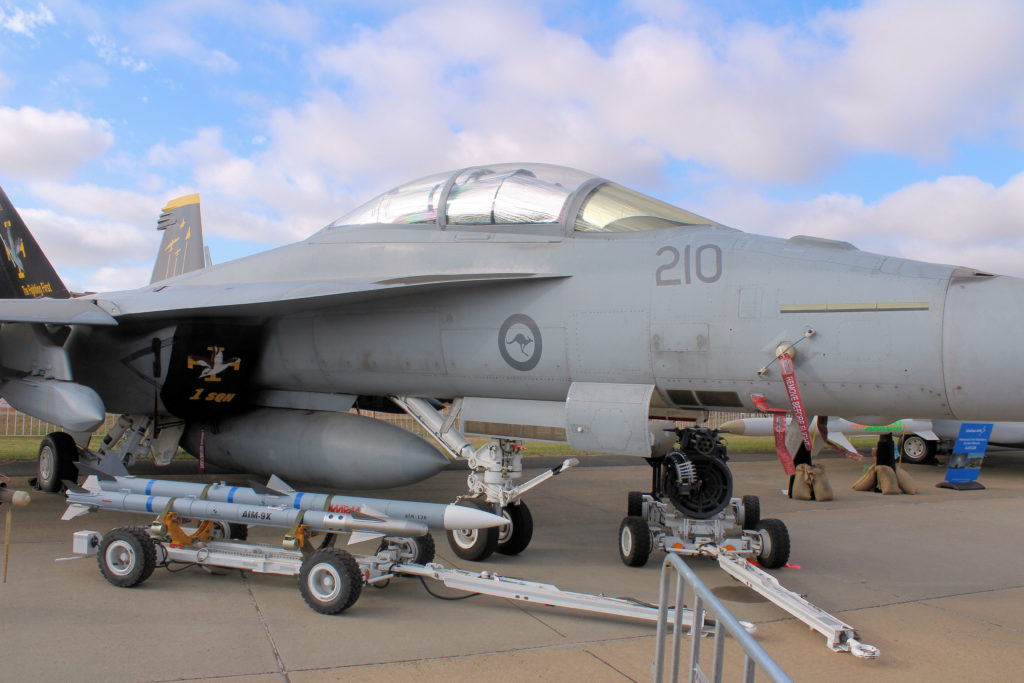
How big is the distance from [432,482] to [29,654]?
26.3ft

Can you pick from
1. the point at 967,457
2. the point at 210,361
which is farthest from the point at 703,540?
the point at 967,457

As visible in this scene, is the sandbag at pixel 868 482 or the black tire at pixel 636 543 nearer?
the black tire at pixel 636 543

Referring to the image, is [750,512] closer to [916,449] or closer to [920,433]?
[920,433]

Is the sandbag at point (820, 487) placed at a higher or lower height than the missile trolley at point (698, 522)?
lower

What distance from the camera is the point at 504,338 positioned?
5422 mm

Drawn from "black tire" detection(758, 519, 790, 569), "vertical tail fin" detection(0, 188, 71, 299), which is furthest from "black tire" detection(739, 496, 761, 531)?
"vertical tail fin" detection(0, 188, 71, 299)

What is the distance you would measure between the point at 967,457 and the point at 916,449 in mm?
4273

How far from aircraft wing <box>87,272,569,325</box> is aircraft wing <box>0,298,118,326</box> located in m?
0.13

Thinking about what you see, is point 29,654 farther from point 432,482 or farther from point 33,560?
point 432,482

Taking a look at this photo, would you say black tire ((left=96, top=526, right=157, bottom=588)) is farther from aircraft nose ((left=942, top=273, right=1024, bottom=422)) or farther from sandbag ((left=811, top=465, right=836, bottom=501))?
sandbag ((left=811, top=465, right=836, bottom=501))

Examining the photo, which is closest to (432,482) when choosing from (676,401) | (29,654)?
(676,401)

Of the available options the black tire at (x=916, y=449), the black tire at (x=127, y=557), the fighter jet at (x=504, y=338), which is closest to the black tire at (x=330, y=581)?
the black tire at (x=127, y=557)

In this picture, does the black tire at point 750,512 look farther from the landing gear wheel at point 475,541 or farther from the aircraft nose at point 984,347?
the aircraft nose at point 984,347

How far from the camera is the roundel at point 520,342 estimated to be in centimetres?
530
